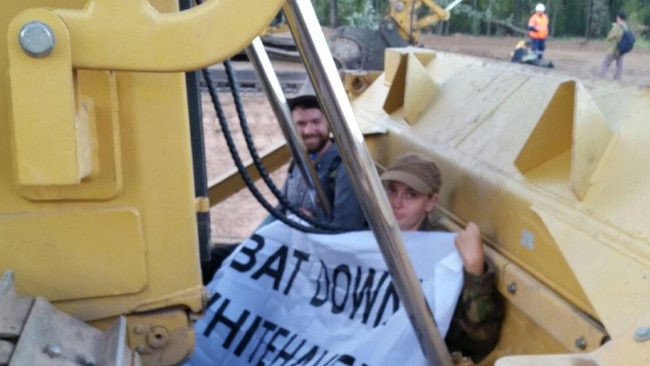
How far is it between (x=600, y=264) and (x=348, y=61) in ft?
46.6

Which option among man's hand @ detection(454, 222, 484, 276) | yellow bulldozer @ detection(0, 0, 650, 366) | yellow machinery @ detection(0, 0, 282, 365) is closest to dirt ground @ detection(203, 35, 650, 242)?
yellow bulldozer @ detection(0, 0, 650, 366)

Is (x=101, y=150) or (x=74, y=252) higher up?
(x=101, y=150)

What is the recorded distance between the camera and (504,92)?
276 cm

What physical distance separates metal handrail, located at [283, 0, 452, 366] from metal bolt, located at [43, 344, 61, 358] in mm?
573

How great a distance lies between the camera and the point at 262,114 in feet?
43.8

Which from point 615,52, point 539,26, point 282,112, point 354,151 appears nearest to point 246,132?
point 282,112

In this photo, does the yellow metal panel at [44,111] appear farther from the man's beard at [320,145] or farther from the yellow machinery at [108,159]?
the man's beard at [320,145]

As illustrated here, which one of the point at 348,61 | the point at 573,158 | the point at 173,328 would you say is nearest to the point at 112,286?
the point at 173,328

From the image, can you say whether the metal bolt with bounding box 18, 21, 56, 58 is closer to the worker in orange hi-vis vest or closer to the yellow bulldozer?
the yellow bulldozer

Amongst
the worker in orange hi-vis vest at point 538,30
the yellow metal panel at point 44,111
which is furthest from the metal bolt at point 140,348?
the worker in orange hi-vis vest at point 538,30

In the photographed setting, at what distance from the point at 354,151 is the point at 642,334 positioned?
21.4 inches

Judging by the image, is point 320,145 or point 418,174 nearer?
point 418,174

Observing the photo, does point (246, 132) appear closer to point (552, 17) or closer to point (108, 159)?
point (108, 159)

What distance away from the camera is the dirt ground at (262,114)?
22.7 ft
